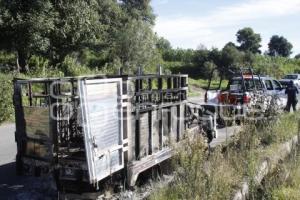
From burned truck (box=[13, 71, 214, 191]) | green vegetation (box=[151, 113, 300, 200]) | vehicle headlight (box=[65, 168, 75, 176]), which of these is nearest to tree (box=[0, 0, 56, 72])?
burned truck (box=[13, 71, 214, 191])

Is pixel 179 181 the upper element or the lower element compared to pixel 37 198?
upper

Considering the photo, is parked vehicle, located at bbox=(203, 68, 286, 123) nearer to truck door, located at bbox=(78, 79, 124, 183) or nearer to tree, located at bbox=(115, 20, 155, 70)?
truck door, located at bbox=(78, 79, 124, 183)

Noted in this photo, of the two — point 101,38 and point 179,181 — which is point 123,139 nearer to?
point 179,181

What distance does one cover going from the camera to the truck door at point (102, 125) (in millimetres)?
5512

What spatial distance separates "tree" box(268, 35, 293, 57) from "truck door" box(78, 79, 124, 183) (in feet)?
296

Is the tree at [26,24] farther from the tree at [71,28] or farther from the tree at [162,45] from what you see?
the tree at [162,45]

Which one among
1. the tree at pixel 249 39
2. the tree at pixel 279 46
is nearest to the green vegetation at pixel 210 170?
the tree at pixel 249 39

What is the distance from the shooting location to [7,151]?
1073 centimetres

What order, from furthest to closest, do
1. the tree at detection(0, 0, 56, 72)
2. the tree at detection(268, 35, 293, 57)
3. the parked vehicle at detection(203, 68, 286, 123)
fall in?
1. the tree at detection(268, 35, 293, 57)
2. the tree at detection(0, 0, 56, 72)
3. the parked vehicle at detection(203, 68, 286, 123)

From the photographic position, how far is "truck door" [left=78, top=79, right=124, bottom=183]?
5.51 meters

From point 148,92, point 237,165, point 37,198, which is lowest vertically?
point 37,198

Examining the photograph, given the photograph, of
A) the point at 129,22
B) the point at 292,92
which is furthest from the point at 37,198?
the point at 129,22

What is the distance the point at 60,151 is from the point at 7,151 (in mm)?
4879

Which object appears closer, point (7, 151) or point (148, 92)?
point (148, 92)
